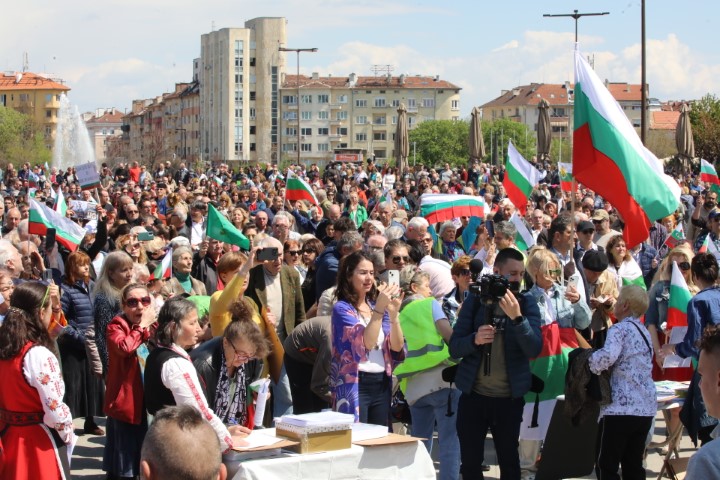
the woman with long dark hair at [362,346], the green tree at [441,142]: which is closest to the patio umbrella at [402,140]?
the woman with long dark hair at [362,346]

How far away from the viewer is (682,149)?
1367 inches

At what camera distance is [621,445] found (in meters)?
7.49

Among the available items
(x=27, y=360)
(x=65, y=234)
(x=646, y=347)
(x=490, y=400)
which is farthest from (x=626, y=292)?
(x=65, y=234)

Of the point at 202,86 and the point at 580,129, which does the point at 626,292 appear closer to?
the point at 580,129

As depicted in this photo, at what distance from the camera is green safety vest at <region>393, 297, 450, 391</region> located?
802cm

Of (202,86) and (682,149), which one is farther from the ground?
(202,86)

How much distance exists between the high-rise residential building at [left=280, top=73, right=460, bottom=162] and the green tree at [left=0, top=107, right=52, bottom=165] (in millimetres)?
41006

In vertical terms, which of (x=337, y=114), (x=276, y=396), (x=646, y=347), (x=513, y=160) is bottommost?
(x=276, y=396)

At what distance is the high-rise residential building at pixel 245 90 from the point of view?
159500mm

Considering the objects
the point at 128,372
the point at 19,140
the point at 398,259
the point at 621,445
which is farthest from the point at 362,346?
the point at 19,140

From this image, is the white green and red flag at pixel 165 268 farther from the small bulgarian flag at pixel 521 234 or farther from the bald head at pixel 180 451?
the bald head at pixel 180 451

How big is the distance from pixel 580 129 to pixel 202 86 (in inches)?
6458

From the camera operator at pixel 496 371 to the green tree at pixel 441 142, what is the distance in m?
151

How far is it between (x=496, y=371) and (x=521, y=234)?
5808mm
